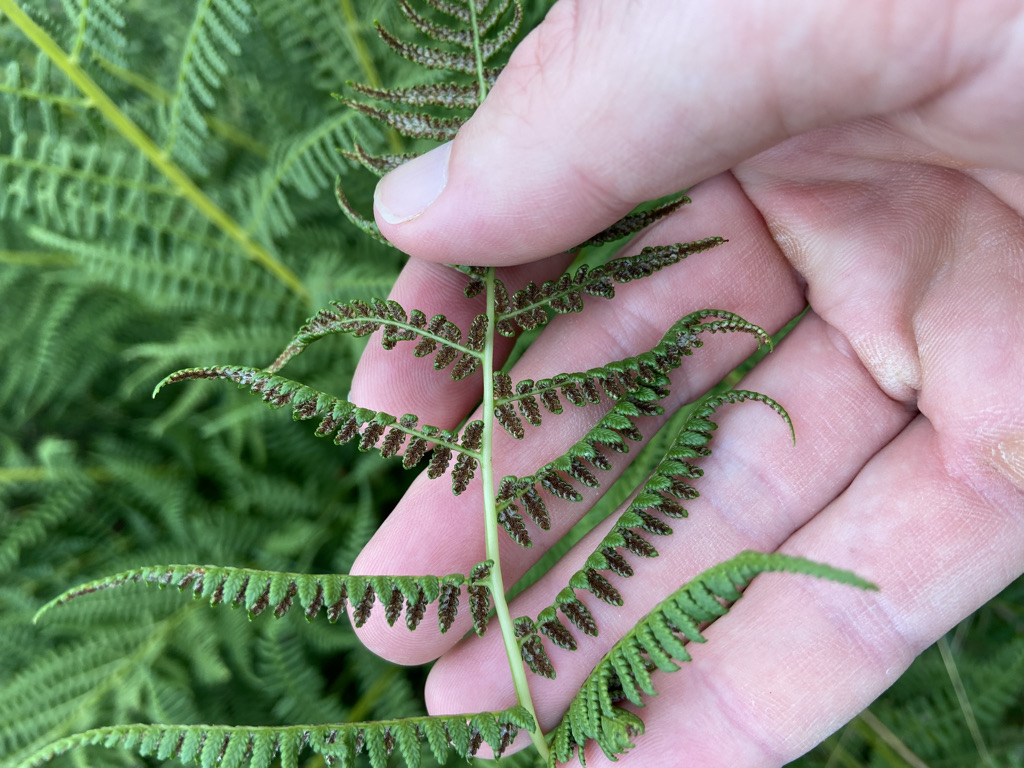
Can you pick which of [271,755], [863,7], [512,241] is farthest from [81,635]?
[863,7]

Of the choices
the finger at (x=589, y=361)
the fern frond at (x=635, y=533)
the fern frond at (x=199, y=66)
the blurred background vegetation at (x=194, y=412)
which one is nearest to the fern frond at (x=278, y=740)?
the fern frond at (x=635, y=533)

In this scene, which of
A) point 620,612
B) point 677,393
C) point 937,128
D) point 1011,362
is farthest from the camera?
point 677,393

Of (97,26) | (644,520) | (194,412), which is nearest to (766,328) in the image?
(644,520)

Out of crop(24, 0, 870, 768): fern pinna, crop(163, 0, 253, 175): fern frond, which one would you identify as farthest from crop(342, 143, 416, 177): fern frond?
crop(163, 0, 253, 175): fern frond

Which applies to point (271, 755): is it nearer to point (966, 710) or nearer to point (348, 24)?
point (348, 24)

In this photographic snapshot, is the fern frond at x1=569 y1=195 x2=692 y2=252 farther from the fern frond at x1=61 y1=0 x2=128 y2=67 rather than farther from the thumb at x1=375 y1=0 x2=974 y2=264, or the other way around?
the fern frond at x1=61 y1=0 x2=128 y2=67

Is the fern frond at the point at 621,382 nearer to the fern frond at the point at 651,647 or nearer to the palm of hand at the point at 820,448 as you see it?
the palm of hand at the point at 820,448

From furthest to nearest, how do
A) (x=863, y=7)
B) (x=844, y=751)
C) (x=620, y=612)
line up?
(x=844, y=751)
(x=620, y=612)
(x=863, y=7)
